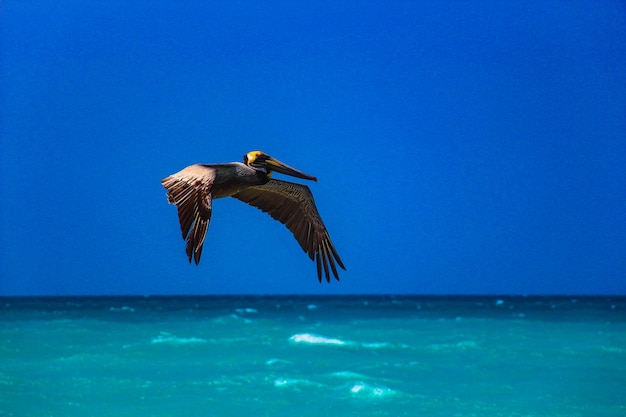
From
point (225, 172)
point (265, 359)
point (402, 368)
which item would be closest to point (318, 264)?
point (225, 172)

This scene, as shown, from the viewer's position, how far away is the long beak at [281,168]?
430 cm

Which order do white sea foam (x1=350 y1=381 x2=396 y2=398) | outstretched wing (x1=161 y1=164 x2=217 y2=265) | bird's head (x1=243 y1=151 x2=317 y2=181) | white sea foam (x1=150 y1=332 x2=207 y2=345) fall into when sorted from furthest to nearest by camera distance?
white sea foam (x1=150 y1=332 x2=207 y2=345) < white sea foam (x1=350 y1=381 x2=396 y2=398) < bird's head (x1=243 y1=151 x2=317 y2=181) < outstretched wing (x1=161 y1=164 x2=217 y2=265)

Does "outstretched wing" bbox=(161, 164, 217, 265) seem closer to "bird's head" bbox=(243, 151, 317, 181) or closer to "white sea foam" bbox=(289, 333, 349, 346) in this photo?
"bird's head" bbox=(243, 151, 317, 181)

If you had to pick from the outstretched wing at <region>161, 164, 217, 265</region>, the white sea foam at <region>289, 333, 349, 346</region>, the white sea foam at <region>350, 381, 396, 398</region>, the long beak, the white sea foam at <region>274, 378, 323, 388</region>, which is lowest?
the white sea foam at <region>350, 381, 396, 398</region>

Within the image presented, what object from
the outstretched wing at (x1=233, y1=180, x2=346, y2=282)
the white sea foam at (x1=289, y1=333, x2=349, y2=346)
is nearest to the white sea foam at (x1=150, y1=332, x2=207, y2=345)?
the white sea foam at (x1=289, y1=333, x2=349, y2=346)

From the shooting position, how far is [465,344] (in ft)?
67.2

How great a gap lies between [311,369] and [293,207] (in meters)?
10.6

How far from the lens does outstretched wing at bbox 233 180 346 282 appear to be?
5.73 metres

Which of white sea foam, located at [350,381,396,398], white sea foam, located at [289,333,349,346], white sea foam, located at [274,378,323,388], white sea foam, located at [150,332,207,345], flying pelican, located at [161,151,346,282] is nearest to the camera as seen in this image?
flying pelican, located at [161,151,346,282]

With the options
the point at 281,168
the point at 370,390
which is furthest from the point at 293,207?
the point at 370,390

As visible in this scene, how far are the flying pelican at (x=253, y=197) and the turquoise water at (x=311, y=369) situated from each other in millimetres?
6991

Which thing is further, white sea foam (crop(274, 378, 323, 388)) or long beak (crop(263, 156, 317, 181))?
white sea foam (crop(274, 378, 323, 388))

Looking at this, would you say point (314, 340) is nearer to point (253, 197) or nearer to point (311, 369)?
point (311, 369)

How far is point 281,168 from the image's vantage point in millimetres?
4320
